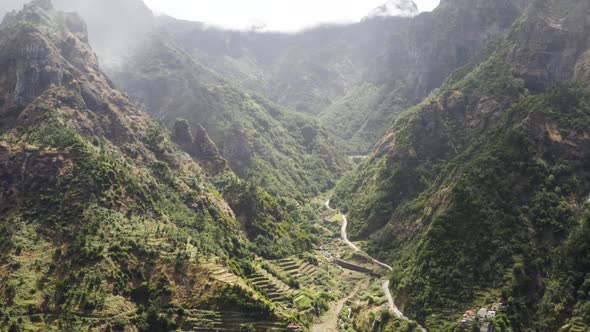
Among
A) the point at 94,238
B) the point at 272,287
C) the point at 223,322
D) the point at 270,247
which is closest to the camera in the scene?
the point at 223,322

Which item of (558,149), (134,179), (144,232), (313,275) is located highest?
(558,149)

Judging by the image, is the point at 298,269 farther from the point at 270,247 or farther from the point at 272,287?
the point at 272,287

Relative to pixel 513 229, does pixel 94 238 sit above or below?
below

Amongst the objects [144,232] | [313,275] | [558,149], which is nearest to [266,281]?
[313,275]

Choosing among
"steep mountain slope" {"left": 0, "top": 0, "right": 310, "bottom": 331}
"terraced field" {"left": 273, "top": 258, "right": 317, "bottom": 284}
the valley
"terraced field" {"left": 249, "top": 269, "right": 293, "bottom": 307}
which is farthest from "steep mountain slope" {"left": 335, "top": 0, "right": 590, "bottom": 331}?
"steep mountain slope" {"left": 0, "top": 0, "right": 310, "bottom": 331}

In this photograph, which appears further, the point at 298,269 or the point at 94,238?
the point at 298,269

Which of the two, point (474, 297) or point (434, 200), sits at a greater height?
point (434, 200)

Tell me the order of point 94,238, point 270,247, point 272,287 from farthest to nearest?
point 270,247 < point 272,287 < point 94,238

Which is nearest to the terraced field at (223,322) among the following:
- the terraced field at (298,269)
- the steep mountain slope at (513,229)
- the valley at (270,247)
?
the valley at (270,247)

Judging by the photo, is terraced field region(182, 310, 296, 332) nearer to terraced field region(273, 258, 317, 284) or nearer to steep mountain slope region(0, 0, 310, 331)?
steep mountain slope region(0, 0, 310, 331)

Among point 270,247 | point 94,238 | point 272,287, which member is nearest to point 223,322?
point 272,287

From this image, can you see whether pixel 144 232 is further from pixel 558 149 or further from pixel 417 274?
pixel 558 149
